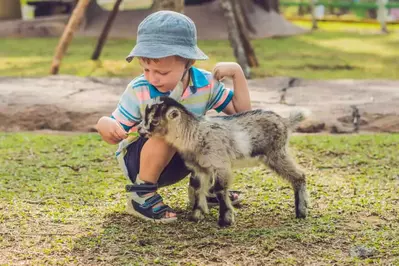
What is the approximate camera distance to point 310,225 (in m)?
3.14

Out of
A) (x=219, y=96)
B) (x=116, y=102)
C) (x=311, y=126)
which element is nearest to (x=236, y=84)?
(x=219, y=96)

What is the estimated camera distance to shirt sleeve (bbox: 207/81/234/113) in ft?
11.0

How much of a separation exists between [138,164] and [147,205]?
20 cm

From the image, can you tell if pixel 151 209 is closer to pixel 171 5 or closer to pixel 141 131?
pixel 141 131

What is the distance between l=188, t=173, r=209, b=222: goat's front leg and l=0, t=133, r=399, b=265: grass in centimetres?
5

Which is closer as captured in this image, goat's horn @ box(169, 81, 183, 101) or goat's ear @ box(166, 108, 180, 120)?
goat's ear @ box(166, 108, 180, 120)

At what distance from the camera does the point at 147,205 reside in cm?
323

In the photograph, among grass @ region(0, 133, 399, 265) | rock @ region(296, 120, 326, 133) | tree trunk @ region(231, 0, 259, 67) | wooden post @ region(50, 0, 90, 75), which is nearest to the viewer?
grass @ region(0, 133, 399, 265)

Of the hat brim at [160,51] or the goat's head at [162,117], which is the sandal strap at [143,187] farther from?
the hat brim at [160,51]

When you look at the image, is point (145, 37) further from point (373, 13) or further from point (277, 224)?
point (373, 13)

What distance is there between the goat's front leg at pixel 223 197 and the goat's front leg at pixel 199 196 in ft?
0.32

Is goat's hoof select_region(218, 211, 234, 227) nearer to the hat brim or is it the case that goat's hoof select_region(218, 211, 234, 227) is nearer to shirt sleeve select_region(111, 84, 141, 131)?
shirt sleeve select_region(111, 84, 141, 131)

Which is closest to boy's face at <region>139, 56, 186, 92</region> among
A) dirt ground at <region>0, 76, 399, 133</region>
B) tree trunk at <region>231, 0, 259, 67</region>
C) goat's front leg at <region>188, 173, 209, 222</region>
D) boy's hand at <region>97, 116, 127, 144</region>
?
boy's hand at <region>97, 116, 127, 144</region>

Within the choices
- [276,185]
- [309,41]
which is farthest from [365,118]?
[309,41]
